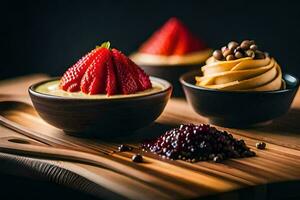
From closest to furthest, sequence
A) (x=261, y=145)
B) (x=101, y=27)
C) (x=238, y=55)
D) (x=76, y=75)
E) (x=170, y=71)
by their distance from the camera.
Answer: (x=261, y=145) < (x=76, y=75) < (x=238, y=55) < (x=170, y=71) < (x=101, y=27)

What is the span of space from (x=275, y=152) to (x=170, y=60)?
865 millimetres

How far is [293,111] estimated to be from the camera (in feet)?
7.16

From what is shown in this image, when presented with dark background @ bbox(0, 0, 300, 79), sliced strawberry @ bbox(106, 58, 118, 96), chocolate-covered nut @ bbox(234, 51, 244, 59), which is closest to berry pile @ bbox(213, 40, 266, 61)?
chocolate-covered nut @ bbox(234, 51, 244, 59)

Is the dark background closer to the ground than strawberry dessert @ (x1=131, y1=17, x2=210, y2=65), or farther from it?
closer to the ground

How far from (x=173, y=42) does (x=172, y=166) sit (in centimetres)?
103

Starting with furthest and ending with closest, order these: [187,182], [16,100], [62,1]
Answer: [62,1] < [16,100] < [187,182]

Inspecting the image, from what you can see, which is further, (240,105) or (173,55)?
(173,55)

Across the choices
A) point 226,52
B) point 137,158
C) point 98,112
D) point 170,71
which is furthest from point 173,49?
point 137,158

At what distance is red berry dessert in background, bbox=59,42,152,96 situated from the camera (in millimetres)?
1790

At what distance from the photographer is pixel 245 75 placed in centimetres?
191

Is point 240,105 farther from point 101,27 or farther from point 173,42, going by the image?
point 101,27

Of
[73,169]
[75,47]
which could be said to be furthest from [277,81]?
[75,47]

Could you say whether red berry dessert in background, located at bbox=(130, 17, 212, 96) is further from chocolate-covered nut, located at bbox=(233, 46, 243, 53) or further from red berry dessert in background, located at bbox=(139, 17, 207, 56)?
chocolate-covered nut, located at bbox=(233, 46, 243, 53)

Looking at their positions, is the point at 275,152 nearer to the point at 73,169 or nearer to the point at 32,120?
the point at 73,169
